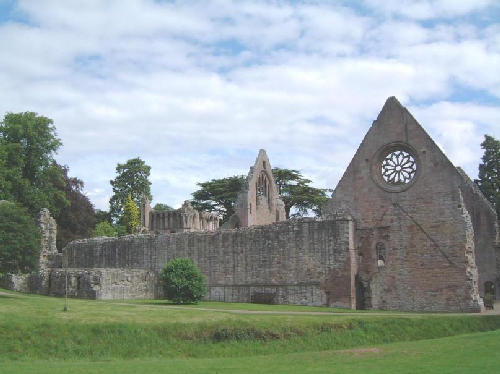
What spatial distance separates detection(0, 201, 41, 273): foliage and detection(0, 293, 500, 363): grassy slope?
4036 mm

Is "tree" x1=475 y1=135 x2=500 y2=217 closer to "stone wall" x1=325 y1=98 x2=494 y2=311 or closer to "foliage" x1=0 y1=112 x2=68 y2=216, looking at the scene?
"stone wall" x1=325 y1=98 x2=494 y2=311

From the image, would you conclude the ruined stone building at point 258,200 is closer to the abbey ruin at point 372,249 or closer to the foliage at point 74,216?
the foliage at point 74,216

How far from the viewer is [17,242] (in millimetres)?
26984

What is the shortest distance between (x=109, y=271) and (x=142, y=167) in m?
50.0

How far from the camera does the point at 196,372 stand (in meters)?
13.7

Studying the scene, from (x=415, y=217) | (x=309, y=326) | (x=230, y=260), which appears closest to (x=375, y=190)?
(x=415, y=217)

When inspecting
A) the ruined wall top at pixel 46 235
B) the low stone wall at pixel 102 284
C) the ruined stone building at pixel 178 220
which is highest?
the ruined stone building at pixel 178 220

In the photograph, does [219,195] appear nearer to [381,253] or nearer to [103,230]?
[103,230]

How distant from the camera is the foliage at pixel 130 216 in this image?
7306cm

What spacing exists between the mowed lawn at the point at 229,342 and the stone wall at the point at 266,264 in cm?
805

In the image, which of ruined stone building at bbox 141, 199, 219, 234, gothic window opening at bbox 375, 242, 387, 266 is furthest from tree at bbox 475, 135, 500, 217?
ruined stone building at bbox 141, 199, 219, 234

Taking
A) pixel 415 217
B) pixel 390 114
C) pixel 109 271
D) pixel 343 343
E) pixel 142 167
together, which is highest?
pixel 142 167

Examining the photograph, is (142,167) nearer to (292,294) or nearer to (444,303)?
(292,294)

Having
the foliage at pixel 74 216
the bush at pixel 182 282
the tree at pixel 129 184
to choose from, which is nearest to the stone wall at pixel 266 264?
the bush at pixel 182 282
